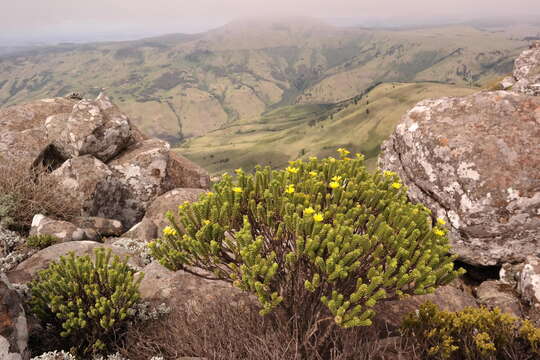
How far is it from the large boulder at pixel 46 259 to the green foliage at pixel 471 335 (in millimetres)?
6796

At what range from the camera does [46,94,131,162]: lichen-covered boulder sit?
1493 cm

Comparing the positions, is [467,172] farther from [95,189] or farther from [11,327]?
[95,189]

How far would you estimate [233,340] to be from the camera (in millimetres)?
5578

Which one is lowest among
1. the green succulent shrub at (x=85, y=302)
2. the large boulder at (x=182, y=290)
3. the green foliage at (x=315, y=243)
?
the large boulder at (x=182, y=290)

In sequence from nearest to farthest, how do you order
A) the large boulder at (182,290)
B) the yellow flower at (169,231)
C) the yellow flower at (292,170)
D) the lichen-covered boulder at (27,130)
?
the yellow flower at (169,231) → the yellow flower at (292,170) → the large boulder at (182,290) → the lichen-covered boulder at (27,130)

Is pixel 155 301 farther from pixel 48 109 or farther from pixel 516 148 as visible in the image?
pixel 48 109

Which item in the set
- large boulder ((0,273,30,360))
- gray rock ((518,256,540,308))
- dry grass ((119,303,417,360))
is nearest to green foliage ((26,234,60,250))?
large boulder ((0,273,30,360))

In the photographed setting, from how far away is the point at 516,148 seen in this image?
10492mm

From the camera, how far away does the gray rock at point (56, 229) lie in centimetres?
1055

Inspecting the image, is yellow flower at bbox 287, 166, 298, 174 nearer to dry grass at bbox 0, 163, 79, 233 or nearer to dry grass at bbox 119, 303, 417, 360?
dry grass at bbox 119, 303, 417, 360

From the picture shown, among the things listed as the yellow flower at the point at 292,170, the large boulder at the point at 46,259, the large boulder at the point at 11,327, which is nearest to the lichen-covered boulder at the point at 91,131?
the large boulder at the point at 46,259

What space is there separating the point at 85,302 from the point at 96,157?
11.0 meters

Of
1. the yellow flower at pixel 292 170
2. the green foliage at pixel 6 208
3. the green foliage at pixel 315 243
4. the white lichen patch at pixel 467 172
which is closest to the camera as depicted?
the green foliage at pixel 315 243

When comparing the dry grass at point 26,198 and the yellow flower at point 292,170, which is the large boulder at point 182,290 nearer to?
the yellow flower at point 292,170
